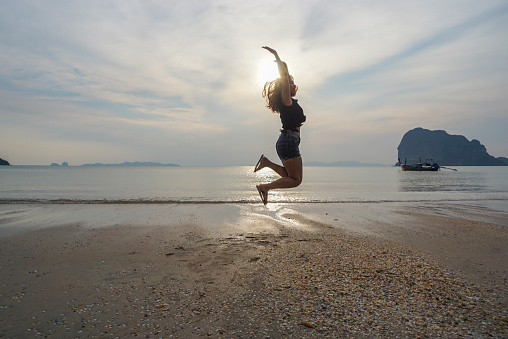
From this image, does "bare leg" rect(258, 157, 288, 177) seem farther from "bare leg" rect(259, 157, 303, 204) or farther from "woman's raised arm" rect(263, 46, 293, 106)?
"woman's raised arm" rect(263, 46, 293, 106)

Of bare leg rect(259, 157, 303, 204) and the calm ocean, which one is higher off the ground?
bare leg rect(259, 157, 303, 204)

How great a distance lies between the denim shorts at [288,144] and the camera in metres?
4.97

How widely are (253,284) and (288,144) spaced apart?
2.47 metres

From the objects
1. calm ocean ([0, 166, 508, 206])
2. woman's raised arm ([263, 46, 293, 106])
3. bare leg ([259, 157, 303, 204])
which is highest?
woman's raised arm ([263, 46, 293, 106])

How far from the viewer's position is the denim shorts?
4969 mm

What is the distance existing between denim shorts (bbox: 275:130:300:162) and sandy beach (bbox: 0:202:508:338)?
2207 millimetres

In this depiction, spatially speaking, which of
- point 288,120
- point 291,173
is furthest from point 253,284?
point 288,120

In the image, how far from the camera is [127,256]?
682cm

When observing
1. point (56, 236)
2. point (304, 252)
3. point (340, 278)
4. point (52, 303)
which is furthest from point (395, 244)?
point (56, 236)

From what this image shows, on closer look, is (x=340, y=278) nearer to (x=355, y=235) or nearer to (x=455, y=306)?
(x=455, y=306)

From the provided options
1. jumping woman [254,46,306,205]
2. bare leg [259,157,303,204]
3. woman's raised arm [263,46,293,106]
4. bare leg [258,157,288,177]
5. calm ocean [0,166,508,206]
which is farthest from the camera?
calm ocean [0,166,508,206]

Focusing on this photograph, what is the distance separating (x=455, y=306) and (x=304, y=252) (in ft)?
10.3

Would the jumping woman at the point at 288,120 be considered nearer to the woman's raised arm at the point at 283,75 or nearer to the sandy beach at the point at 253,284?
the woman's raised arm at the point at 283,75

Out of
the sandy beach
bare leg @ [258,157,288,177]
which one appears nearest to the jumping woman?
bare leg @ [258,157,288,177]
